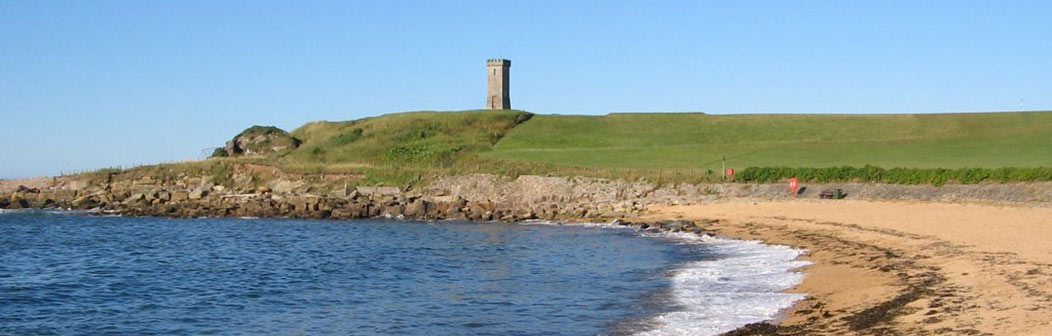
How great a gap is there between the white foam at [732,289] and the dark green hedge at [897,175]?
15886 millimetres

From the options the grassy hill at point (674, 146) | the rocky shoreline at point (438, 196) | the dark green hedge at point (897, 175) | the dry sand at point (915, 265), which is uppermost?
the grassy hill at point (674, 146)

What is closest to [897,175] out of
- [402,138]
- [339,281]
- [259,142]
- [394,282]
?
[394,282]

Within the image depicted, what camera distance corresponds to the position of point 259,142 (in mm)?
75000

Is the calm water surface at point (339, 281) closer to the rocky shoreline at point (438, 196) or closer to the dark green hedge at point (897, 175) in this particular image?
the rocky shoreline at point (438, 196)

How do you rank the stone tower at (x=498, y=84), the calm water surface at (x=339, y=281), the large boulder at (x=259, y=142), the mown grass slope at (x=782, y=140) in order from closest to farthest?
the calm water surface at (x=339, y=281) < the mown grass slope at (x=782, y=140) < the large boulder at (x=259, y=142) < the stone tower at (x=498, y=84)

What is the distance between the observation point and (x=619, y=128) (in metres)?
78.7

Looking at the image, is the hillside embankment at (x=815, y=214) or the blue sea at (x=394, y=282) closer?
the hillside embankment at (x=815, y=214)

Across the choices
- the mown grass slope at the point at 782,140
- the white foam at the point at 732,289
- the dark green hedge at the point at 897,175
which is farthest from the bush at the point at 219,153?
the white foam at the point at 732,289

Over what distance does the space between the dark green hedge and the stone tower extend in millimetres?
44994

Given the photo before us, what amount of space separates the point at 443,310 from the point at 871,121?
208 ft

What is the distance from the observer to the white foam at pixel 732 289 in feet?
58.5

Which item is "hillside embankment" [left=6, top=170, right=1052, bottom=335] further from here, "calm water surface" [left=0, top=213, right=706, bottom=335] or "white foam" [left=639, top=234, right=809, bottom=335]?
"calm water surface" [left=0, top=213, right=706, bottom=335]

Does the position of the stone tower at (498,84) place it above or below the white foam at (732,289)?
above

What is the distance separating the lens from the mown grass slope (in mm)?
55906
